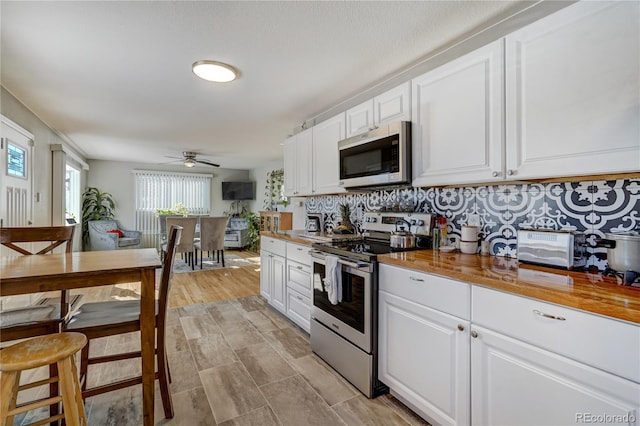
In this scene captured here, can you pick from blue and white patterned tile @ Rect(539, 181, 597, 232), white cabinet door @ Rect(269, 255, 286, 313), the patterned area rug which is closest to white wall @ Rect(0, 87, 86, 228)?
the patterned area rug

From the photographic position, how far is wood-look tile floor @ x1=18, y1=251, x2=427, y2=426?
1616mm

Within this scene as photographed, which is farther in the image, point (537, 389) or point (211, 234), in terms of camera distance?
point (211, 234)

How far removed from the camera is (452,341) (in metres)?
1.40

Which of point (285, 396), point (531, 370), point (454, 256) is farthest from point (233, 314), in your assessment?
point (531, 370)

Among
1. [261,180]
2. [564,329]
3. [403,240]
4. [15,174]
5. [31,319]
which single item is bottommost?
[31,319]

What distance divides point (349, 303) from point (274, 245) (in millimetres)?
1400

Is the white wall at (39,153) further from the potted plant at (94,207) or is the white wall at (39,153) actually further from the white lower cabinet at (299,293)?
the white lower cabinet at (299,293)

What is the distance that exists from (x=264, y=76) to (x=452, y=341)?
94.0 inches

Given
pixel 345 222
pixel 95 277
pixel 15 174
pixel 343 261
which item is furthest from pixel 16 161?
pixel 343 261

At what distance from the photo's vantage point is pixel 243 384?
1922 millimetres

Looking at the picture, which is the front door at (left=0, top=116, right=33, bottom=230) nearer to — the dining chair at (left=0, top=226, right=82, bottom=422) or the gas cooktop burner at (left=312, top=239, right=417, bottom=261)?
the dining chair at (left=0, top=226, right=82, bottom=422)

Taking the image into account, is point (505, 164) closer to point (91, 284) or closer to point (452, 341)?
point (452, 341)

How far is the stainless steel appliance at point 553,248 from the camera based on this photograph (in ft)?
4.52

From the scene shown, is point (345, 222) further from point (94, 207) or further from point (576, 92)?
point (94, 207)
